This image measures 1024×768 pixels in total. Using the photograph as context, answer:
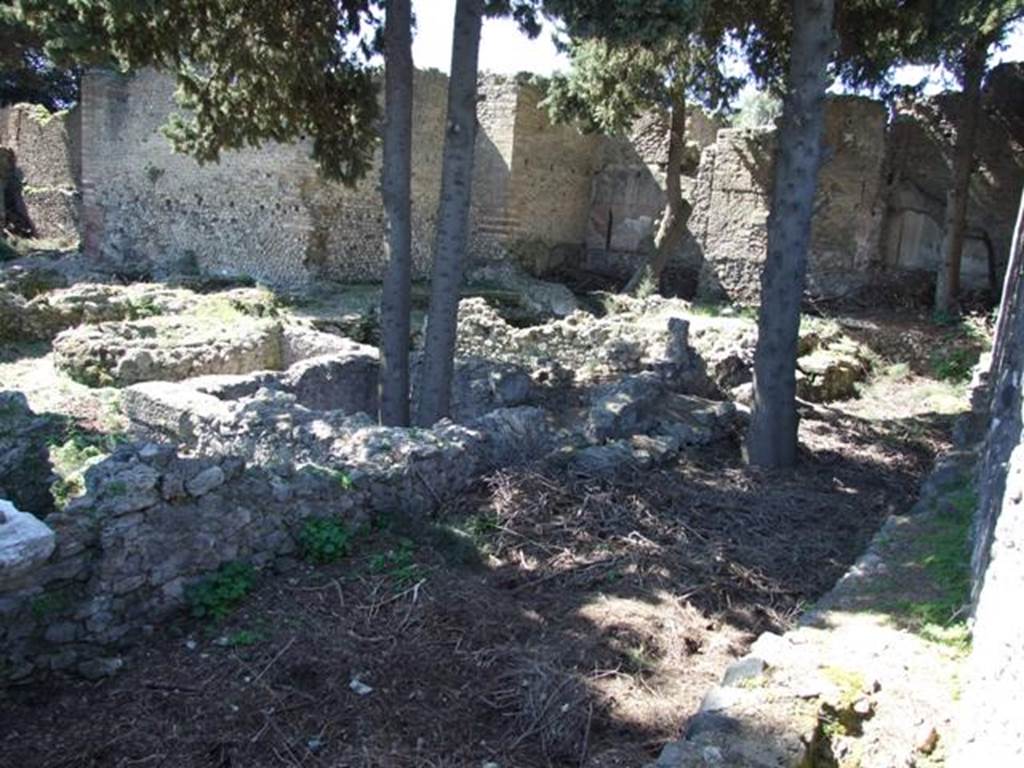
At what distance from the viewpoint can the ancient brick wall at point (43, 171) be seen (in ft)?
88.8

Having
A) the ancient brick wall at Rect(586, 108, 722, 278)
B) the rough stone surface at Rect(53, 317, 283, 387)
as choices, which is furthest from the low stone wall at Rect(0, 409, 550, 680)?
the ancient brick wall at Rect(586, 108, 722, 278)

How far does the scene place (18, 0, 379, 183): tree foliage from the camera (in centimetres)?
806

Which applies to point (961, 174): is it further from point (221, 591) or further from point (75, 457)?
point (221, 591)

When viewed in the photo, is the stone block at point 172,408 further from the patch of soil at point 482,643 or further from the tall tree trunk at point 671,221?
the tall tree trunk at point 671,221

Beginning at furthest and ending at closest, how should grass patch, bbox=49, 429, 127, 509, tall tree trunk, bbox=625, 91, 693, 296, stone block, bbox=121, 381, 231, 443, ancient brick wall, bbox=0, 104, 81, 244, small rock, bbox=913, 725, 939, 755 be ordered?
ancient brick wall, bbox=0, 104, 81, 244 → tall tree trunk, bbox=625, 91, 693, 296 → stone block, bbox=121, 381, 231, 443 → grass patch, bbox=49, 429, 127, 509 → small rock, bbox=913, 725, 939, 755

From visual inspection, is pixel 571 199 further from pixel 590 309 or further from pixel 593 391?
pixel 593 391

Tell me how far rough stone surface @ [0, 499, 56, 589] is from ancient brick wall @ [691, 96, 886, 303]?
54.8ft

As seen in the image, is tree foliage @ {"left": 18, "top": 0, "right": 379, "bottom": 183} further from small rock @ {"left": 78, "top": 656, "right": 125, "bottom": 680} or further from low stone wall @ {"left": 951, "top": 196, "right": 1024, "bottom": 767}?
low stone wall @ {"left": 951, "top": 196, "right": 1024, "bottom": 767}

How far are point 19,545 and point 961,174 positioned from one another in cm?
1711

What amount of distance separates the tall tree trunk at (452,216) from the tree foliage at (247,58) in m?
1.95

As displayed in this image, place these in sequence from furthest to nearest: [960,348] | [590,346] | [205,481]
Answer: [960,348], [590,346], [205,481]

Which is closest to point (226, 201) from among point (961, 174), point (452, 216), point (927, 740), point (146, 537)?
point (452, 216)

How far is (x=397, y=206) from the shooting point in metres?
8.36

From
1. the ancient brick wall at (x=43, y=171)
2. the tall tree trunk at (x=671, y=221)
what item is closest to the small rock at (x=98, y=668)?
the tall tree trunk at (x=671, y=221)
